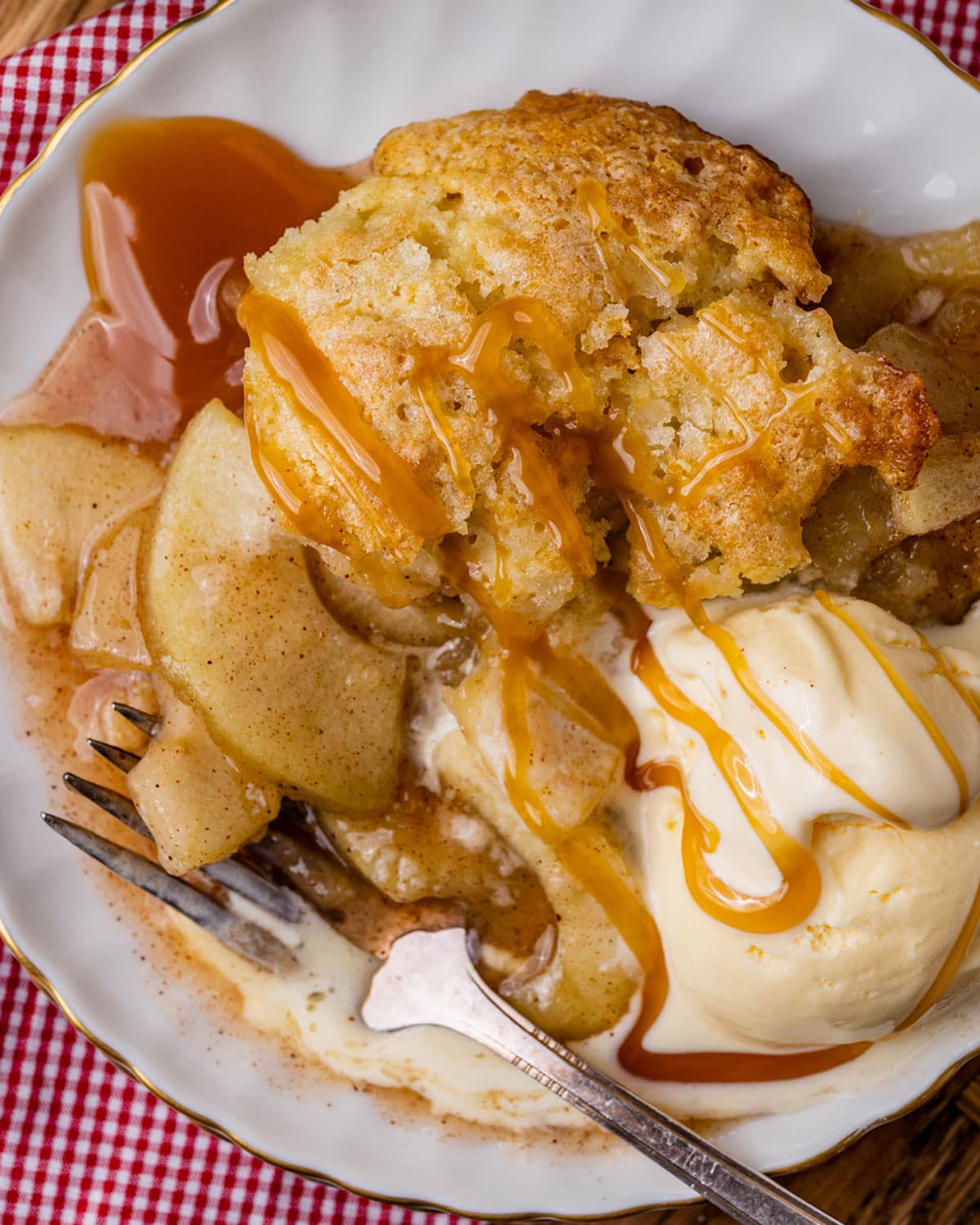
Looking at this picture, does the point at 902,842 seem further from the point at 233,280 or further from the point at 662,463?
the point at 233,280

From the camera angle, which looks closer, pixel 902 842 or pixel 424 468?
pixel 424 468

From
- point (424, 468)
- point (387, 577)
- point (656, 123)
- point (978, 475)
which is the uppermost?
point (656, 123)

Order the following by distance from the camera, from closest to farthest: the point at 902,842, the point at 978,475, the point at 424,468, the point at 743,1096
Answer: the point at 424,468 < the point at 902,842 < the point at 978,475 < the point at 743,1096

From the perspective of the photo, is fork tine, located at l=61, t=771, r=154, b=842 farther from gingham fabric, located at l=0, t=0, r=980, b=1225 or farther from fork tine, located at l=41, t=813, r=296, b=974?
gingham fabric, located at l=0, t=0, r=980, b=1225

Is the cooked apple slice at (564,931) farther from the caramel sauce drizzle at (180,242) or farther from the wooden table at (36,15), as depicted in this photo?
the wooden table at (36,15)

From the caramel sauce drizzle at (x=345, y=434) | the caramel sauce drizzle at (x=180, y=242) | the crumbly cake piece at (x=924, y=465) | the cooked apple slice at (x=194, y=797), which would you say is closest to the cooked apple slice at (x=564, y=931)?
the cooked apple slice at (x=194, y=797)

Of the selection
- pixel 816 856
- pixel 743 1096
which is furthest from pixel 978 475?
pixel 743 1096

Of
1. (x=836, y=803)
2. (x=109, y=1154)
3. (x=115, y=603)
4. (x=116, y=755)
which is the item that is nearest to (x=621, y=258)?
(x=836, y=803)
